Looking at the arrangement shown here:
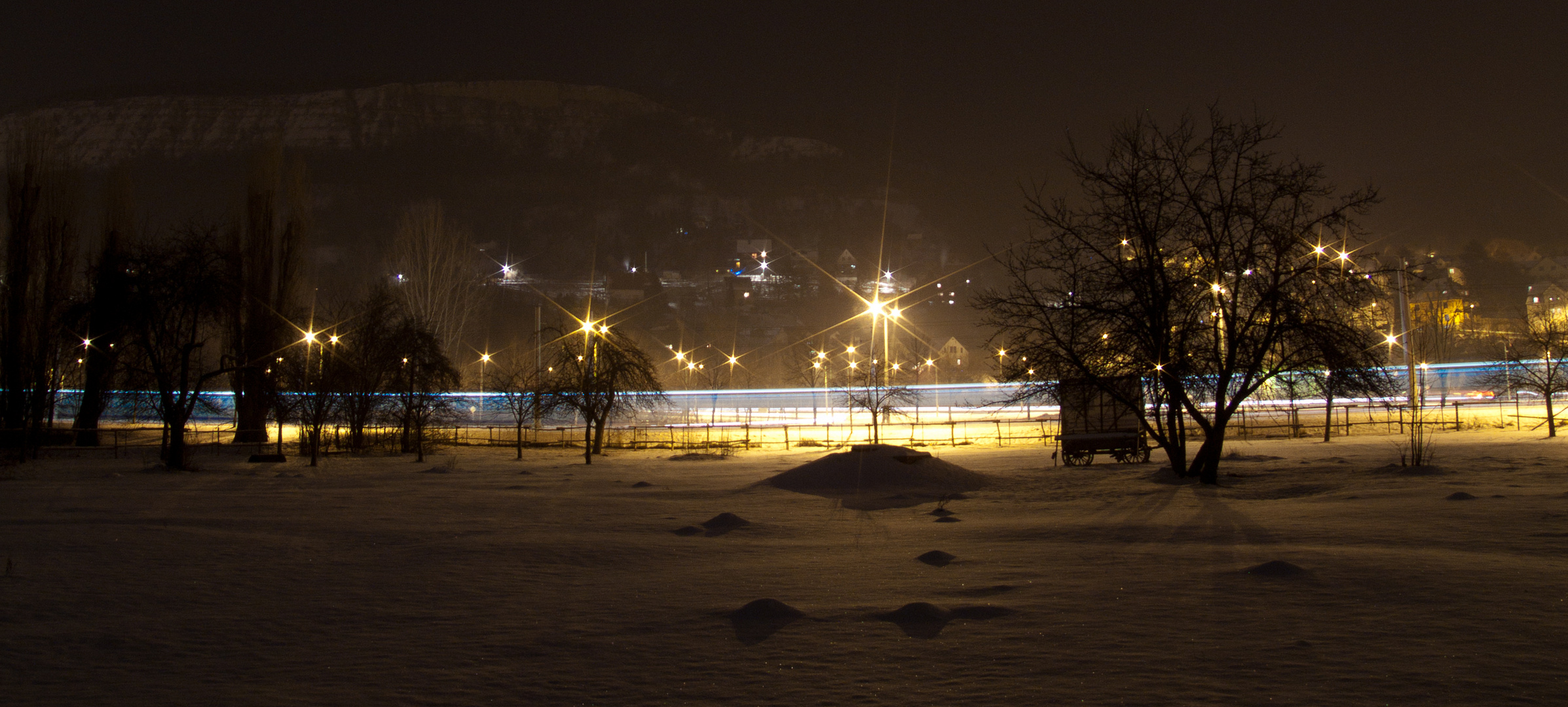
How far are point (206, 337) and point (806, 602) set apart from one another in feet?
93.5

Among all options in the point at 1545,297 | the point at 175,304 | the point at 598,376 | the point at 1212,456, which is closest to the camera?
the point at 1212,456

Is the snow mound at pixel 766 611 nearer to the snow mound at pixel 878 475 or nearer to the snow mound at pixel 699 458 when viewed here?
the snow mound at pixel 878 475

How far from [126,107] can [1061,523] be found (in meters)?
232

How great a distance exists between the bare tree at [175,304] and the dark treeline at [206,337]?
55mm

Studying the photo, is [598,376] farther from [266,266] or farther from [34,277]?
[34,277]

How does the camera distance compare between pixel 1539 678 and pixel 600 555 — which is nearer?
pixel 1539 678

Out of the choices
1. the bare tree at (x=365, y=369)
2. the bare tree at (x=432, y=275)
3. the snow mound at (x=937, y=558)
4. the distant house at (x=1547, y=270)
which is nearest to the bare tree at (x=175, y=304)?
the bare tree at (x=365, y=369)

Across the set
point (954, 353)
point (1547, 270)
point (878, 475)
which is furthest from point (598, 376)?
point (1547, 270)

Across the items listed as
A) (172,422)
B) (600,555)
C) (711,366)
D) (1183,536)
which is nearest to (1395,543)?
(1183,536)

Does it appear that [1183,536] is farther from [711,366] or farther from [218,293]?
[711,366]

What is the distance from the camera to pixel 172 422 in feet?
82.3

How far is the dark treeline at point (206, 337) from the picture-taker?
26609mm

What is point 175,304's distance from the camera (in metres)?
25.9

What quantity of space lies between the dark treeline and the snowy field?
40.6 feet
